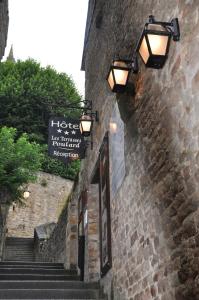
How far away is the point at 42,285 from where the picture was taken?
7.84m

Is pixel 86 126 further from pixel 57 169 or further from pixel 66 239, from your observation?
pixel 57 169

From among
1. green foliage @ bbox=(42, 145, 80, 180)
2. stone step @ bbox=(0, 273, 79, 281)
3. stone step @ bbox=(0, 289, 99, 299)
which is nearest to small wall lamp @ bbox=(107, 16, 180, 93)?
stone step @ bbox=(0, 289, 99, 299)

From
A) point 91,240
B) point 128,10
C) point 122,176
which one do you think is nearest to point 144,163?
point 122,176

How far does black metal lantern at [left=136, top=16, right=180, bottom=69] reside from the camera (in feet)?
14.8

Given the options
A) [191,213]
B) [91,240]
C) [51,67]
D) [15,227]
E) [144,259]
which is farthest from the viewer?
[51,67]

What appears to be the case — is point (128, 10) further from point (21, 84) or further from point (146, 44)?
point (21, 84)

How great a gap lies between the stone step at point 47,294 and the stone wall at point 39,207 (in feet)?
47.8

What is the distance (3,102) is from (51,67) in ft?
17.0

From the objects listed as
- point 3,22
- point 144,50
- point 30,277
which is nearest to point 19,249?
point 3,22

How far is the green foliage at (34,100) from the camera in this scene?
984 inches

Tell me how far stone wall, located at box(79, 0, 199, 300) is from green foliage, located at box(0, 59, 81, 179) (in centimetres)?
1798

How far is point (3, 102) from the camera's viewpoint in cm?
2577

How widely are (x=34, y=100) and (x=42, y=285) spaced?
1921 centimetres

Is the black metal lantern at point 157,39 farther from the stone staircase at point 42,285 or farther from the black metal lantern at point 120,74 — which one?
the stone staircase at point 42,285
